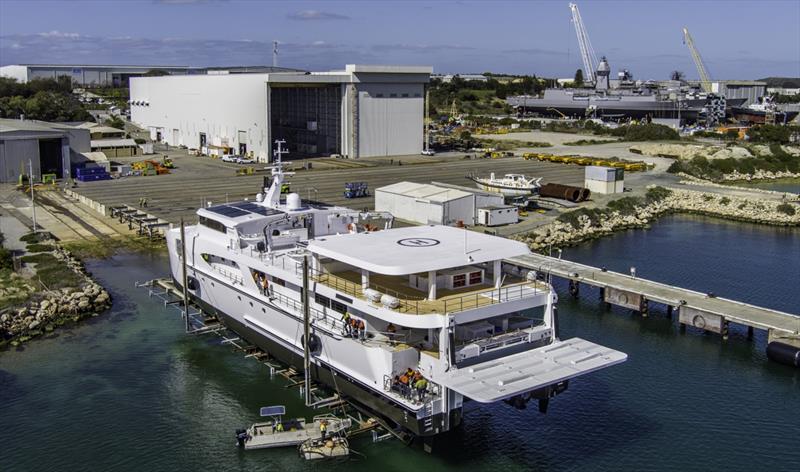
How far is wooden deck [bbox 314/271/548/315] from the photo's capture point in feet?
60.3

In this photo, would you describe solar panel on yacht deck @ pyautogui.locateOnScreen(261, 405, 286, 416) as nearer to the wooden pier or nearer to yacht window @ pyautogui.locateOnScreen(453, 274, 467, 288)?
yacht window @ pyautogui.locateOnScreen(453, 274, 467, 288)

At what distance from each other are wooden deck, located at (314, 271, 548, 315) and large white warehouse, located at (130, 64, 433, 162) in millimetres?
46528

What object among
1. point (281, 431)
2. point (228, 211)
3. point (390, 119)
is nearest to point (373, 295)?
point (281, 431)

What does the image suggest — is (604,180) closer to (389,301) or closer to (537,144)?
(537,144)

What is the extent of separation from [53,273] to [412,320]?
787 inches

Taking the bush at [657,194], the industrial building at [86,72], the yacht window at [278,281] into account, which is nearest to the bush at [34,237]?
the yacht window at [278,281]

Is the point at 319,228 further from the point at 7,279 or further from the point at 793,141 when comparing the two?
the point at 793,141

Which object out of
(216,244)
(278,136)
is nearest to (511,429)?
(216,244)

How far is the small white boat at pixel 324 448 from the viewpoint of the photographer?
18094mm

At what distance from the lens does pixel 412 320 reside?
17.6 m

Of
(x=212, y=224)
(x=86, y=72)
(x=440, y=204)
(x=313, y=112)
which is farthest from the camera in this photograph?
(x=86, y=72)

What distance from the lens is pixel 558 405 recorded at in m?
20.9

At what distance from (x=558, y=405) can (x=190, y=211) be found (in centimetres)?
3001

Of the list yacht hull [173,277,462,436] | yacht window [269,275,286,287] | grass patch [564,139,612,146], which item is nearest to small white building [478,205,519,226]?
yacht hull [173,277,462,436]
